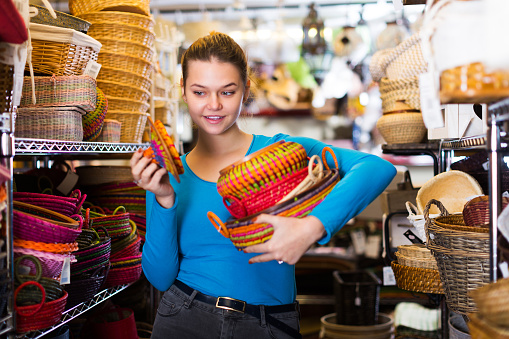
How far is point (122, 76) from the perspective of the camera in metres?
2.55

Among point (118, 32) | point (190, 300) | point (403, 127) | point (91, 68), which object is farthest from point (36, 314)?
point (403, 127)

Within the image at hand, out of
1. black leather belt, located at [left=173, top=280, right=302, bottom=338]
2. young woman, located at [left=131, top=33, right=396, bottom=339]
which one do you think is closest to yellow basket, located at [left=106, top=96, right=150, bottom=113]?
young woman, located at [left=131, top=33, right=396, bottom=339]

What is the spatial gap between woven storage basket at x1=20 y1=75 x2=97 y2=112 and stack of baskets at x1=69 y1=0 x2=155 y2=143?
0.50 metres

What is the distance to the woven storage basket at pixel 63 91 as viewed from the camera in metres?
1.97

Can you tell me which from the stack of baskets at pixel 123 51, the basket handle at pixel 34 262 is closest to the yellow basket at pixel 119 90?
the stack of baskets at pixel 123 51

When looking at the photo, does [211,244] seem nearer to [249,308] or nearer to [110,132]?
[249,308]

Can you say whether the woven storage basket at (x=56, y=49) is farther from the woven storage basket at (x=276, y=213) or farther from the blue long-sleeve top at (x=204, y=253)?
the woven storage basket at (x=276, y=213)

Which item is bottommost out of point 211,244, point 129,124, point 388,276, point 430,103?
point 388,276

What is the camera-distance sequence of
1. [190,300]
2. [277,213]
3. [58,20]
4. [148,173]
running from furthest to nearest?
[58,20] < [190,300] < [148,173] < [277,213]

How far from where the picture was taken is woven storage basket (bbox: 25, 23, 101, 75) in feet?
6.35

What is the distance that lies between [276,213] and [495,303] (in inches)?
20.4

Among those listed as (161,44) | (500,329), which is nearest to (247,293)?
(500,329)

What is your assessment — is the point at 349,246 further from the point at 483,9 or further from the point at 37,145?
the point at 483,9

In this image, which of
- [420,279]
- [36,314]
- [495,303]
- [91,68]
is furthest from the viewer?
[420,279]
